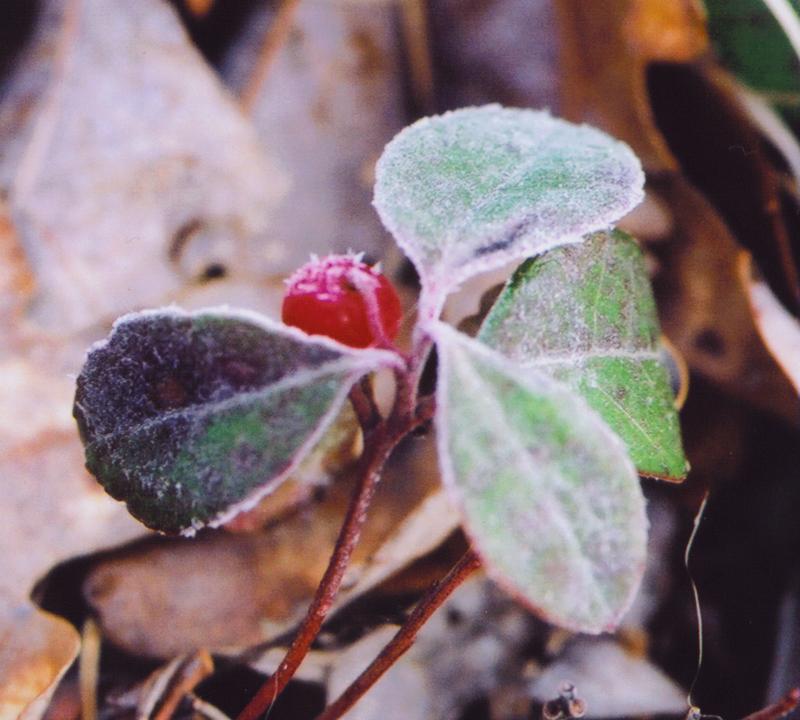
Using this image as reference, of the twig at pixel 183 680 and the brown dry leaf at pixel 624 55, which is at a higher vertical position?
the brown dry leaf at pixel 624 55

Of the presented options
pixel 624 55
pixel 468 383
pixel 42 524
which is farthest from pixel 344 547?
pixel 624 55

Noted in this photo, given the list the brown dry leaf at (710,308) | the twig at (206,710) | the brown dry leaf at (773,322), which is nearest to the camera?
the twig at (206,710)

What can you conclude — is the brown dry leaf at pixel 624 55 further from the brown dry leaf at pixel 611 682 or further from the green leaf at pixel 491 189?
the brown dry leaf at pixel 611 682

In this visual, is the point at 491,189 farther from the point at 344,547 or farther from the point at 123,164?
the point at 123,164

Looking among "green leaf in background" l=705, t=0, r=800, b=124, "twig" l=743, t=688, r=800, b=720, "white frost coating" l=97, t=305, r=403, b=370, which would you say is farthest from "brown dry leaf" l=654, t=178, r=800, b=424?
"white frost coating" l=97, t=305, r=403, b=370

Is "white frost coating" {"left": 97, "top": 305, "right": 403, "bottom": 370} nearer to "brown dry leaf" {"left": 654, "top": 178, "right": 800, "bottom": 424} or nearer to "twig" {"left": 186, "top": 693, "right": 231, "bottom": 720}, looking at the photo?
"twig" {"left": 186, "top": 693, "right": 231, "bottom": 720}

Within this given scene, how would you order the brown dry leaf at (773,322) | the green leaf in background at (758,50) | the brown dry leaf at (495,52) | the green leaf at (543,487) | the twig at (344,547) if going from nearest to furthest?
the green leaf at (543,487) → the twig at (344,547) → the brown dry leaf at (773,322) → the green leaf in background at (758,50) → the brown dry leaf at (495,52)

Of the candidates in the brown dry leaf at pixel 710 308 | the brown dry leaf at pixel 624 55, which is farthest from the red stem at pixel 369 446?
the brown dry leaf at pixel 624 55

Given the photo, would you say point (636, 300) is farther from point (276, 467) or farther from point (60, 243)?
point (60, 243)
